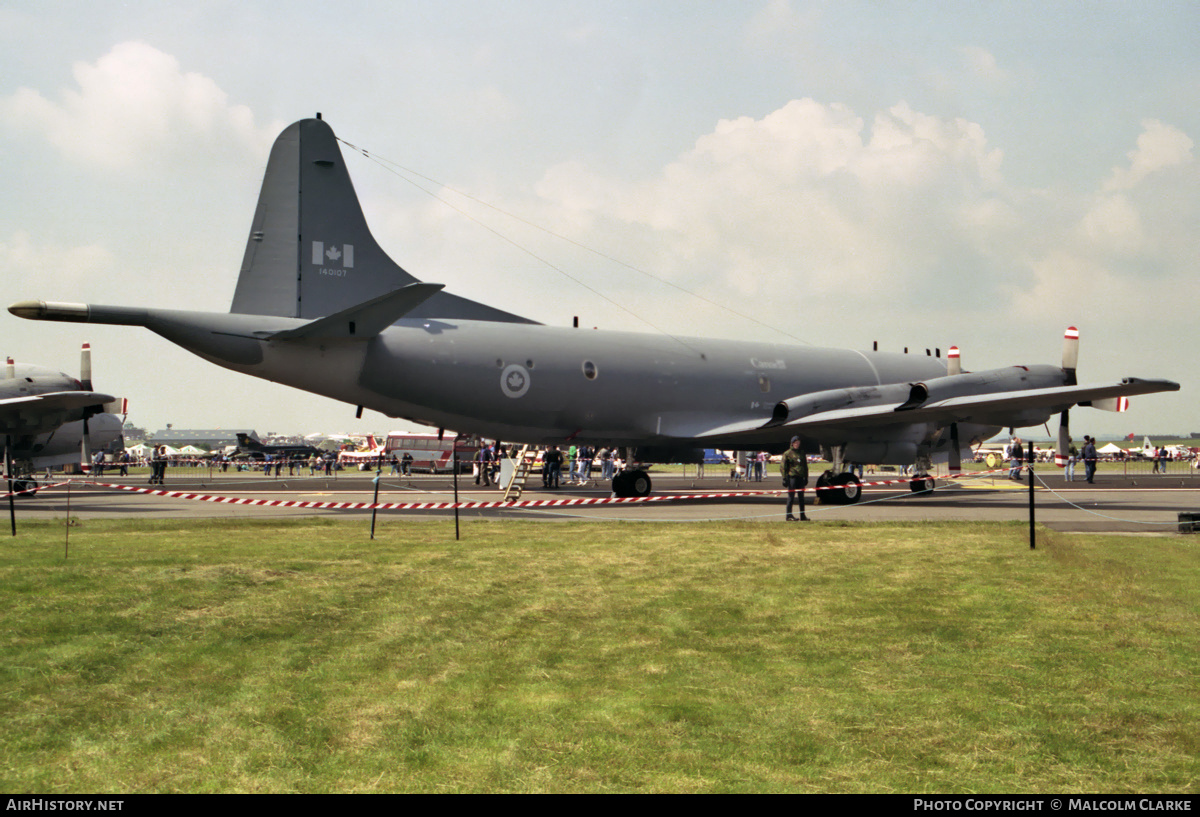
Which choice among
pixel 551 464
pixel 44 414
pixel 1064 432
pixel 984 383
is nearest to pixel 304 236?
pixel 44 414

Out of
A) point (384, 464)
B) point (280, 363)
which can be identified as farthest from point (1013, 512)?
point (384, 464)

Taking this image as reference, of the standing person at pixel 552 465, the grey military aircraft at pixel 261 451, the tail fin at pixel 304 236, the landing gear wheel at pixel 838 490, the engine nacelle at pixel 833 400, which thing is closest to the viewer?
the tail fin at pixel 304 236

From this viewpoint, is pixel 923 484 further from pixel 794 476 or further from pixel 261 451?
pixel 261 451

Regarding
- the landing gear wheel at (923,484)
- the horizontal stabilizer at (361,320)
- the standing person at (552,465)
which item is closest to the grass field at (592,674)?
the horizontal stabilizer at (361,320)

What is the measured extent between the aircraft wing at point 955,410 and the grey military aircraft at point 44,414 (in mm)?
19952

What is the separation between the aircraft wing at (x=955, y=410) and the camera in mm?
23688

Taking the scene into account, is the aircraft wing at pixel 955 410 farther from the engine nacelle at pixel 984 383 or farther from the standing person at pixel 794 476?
the standing person at pixel 794 476

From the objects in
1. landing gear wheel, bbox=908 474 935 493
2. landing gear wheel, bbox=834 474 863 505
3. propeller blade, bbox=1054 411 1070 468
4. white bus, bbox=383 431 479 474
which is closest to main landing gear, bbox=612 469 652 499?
landing gear wheel, bbox=834 474 863 505

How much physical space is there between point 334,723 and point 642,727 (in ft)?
5.72

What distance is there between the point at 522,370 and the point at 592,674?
58.3 feet

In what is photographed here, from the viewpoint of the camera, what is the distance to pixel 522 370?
2388 cm

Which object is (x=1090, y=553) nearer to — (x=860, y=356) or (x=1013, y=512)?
(x=1013, y=512)

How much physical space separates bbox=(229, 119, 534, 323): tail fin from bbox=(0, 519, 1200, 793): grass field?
36.5 ft

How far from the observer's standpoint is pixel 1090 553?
41.5ft
